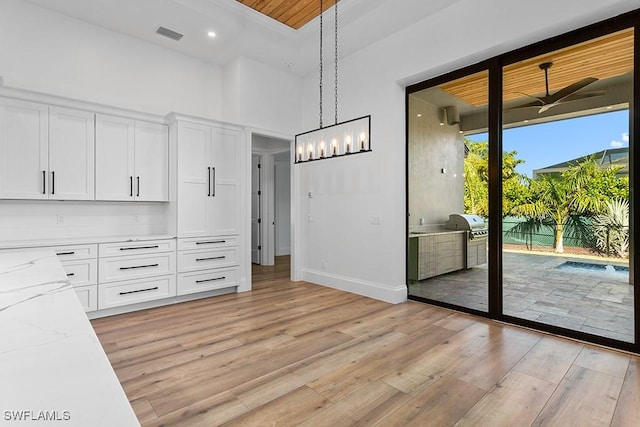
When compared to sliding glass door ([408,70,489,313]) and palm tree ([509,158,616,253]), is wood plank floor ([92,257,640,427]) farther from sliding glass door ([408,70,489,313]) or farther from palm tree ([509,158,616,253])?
palm tree ([509,158,616,253])

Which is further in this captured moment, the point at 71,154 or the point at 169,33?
the point at 169,33

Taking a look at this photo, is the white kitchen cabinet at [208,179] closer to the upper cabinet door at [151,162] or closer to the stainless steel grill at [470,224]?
the upper cabinet door at [151,162]

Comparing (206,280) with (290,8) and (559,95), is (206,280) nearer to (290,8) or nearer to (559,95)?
(290,8)

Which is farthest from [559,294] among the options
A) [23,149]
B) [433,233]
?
[23,149]

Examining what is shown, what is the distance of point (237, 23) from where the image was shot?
427 cm

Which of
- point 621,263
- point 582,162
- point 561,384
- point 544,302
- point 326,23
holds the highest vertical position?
point 326,23

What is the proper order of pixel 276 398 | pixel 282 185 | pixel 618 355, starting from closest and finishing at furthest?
pixel 276 398
pixel 618 355
pixel 282 185

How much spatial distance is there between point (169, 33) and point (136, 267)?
3.10m

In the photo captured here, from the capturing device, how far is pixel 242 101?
5.13 meters

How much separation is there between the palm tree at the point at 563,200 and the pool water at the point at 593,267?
150 millimetres

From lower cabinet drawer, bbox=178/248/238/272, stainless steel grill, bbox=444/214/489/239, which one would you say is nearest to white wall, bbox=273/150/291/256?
lower cabinet drawer, bbox=178/248/238/272

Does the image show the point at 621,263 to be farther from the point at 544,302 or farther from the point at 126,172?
the point at 126,172

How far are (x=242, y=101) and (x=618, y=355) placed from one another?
5.27m

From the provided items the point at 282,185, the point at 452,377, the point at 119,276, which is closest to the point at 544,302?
the point at 452,377
